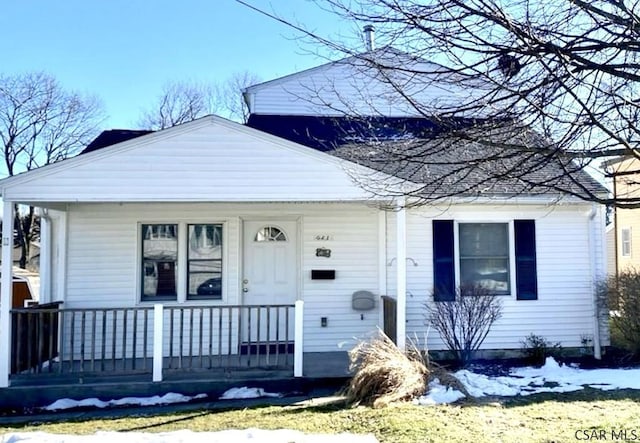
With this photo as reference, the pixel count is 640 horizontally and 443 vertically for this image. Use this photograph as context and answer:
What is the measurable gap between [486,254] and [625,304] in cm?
228

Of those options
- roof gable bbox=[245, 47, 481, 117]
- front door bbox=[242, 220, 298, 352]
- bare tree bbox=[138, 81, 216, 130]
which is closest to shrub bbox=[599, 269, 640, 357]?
roof gable bbox=[245, 47, 481, 117]

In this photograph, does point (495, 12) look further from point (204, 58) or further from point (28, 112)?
point (28, 112)

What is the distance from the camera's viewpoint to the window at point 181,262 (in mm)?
8391

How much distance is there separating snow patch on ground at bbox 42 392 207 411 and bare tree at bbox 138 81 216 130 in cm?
2307

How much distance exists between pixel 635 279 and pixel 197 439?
726 cm

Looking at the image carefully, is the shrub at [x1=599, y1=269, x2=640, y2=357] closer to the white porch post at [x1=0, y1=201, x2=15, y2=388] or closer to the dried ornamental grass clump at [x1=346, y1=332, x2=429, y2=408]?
the dried ornamental grass clump at [x1=346, y1=332, x2=429, y2=408]

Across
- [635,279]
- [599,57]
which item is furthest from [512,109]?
[635,279]

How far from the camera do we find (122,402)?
253 inches

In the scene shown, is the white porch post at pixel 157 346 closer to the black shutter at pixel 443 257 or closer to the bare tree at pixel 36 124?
the black shutter at pixel 443 257

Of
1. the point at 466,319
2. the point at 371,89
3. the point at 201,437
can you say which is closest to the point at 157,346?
the point at 201,437

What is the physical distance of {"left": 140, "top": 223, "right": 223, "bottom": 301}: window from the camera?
839 cm

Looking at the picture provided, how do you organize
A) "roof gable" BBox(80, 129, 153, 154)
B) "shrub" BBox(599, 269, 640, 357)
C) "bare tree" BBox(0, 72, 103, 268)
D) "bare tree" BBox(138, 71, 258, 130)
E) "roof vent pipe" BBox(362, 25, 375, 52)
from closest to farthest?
"roof vent pipe" BBox(362, 25, 375, 52) → "shrub" BBox(599, 269, 640, 357) → "roof gable" BBox(80, 129, 153, 154) → "bare tree" BBox(0, 72, 103, 268) → "bare tree" BBox(138, 71, 258, 130)

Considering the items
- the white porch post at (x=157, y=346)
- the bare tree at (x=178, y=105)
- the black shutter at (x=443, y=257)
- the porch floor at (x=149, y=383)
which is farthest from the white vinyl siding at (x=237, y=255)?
the bare tree at (x=178, y=105)

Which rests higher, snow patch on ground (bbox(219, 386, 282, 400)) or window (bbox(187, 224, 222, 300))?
window (bbox(187, 224, 222, 300))
